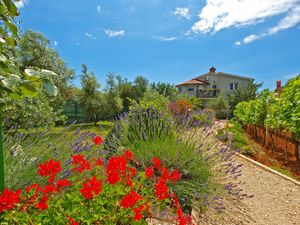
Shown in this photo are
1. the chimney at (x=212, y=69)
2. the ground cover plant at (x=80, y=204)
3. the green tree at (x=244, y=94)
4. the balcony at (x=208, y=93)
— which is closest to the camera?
the ground cover plant at (x=80, y=204)

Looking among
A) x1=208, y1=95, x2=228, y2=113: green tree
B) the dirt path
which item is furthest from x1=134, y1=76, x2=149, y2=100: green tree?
the dirt path

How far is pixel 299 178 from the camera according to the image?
174 inches

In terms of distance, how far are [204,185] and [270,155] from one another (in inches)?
195

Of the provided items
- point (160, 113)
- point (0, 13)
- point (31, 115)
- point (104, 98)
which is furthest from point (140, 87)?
point (0, 13)

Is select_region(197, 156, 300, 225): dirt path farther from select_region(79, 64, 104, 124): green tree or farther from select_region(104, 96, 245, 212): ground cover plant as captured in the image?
select_region(79, 64, 104, 124): green tree

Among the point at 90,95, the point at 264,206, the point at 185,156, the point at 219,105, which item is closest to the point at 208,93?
the point at 219,105

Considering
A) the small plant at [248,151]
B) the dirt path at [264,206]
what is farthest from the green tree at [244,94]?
the dirt path at [264,206]

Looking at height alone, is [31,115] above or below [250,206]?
above

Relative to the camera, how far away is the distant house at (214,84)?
32844mm

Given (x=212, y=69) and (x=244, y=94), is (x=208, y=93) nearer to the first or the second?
(x=212, y=69)

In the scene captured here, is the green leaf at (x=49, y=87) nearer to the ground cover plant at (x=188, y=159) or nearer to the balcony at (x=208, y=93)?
the ground cover plant at (x=188, y=159)

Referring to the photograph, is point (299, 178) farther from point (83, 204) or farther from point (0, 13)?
point (0, 13)

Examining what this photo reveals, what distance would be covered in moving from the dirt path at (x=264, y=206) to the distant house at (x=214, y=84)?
29314 mm

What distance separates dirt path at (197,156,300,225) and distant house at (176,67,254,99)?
29.3 m
